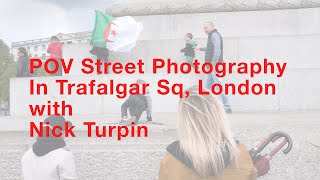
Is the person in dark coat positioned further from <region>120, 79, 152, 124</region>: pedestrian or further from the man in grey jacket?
<region>120, 79, 152, 124</region>: pedestrian

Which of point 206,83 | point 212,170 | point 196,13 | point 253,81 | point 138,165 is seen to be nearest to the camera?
point 212,170

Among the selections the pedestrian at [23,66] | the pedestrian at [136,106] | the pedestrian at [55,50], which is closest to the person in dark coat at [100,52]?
the pedestrian at [55,50]

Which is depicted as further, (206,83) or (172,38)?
(172,38)

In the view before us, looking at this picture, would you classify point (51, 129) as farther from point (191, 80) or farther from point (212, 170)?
point (191, 80)

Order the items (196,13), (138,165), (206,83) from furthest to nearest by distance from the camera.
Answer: (196,13), (206,83), (138,165)

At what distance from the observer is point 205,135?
9.53 ft

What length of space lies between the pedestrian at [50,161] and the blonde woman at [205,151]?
1260 millimetres

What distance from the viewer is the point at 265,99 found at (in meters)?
11.7

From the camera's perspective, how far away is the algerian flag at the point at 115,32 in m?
12.5

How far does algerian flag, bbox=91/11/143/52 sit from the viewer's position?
40.9ft

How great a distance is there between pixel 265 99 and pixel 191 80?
1533mm

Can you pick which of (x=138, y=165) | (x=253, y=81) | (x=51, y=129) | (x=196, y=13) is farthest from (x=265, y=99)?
(x=51, y=129)

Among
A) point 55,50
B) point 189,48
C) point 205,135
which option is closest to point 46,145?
point 205,135

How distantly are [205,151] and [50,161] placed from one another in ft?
5.13
